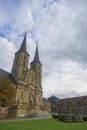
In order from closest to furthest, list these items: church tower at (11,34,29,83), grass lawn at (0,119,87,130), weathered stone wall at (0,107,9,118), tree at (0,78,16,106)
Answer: grass lawn at (0,119,87,130)
tree at (0,78,16,106)
weathered stone wall at (0,107,9,118)
church tower at (11,34,29,83)

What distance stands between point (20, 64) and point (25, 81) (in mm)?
7667

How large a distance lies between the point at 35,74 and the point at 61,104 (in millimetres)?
26062

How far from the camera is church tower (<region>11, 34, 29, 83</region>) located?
187ft

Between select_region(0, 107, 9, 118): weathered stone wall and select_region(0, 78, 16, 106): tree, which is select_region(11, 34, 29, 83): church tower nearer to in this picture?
select_region(0, 107, 9, 118): weathered stone wall

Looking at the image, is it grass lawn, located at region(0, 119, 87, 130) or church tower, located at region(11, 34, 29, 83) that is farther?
church tower, located at region(11, 34, 29, 83)

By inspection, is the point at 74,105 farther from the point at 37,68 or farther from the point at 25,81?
the point at 25,81

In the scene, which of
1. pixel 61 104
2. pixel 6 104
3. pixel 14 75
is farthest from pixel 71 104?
pixel 6 104

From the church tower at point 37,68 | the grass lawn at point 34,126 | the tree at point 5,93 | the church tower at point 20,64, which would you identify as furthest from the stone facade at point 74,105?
the grass lawn at point 34,126

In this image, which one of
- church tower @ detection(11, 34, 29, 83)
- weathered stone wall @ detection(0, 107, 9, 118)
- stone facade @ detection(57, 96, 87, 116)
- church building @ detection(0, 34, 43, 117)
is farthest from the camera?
stone facade @ detection(57, 96, 87, 116)

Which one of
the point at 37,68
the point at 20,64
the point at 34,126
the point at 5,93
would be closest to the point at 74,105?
the point at 37,68

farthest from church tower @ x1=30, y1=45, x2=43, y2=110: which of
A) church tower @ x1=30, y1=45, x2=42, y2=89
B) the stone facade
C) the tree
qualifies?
the tree

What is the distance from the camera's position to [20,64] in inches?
2339

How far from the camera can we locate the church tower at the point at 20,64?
5687 cm

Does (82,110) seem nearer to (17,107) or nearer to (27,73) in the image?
(27,73)
